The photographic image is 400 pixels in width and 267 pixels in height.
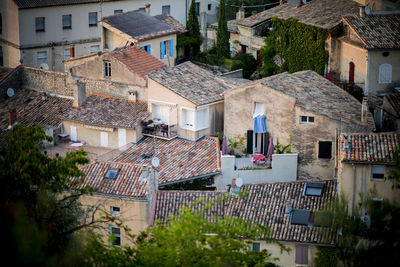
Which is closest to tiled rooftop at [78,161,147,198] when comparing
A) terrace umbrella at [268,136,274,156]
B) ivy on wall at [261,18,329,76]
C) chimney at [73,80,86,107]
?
terrace umbrella at [268,136,274,156]

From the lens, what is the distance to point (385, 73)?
153 ft

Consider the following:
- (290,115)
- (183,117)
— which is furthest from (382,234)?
(183,117)

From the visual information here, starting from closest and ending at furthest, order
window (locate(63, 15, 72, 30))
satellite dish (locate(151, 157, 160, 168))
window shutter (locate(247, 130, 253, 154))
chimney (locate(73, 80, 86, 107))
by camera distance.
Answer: satellite dish (locate(151, 157, 160, 168)), window shutter (locate(247, 130, 253, 154)), chimney (locate(73, 80, 86, 107)), window (locate(63, 15, 72, 30))

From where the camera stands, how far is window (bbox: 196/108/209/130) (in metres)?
46.2

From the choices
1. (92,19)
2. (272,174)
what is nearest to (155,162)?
(272,174)

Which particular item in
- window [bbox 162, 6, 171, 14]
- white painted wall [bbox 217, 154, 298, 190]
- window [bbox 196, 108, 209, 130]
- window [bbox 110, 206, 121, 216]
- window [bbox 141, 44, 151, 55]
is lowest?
window [bbox 110, 206, 121, 216]

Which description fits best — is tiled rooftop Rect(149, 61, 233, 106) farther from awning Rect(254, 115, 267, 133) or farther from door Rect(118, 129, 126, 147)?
door Rect(118, 129, 126, 147)

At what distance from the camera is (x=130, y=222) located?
122 ft

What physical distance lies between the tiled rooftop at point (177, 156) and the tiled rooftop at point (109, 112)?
166 centimetres

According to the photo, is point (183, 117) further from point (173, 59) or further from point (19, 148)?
point (19, 148)

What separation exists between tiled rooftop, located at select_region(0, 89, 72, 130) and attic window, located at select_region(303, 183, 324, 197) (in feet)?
59.5

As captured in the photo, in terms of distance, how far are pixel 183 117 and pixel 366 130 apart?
11003 millimetres

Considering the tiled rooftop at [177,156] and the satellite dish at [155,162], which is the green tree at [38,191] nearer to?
the satellite dish at [155,162]

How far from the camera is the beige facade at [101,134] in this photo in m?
47.1
